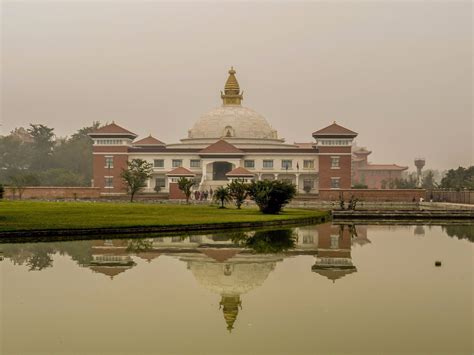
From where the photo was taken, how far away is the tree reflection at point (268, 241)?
1728cm

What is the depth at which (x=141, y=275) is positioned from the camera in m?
12.6

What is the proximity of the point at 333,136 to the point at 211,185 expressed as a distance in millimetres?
12574

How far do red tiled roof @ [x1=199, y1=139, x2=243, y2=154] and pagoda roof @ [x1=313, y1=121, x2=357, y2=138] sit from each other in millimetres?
7751

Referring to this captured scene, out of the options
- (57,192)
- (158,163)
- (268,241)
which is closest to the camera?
(268,241)

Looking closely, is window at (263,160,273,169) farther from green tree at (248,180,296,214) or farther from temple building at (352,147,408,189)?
temple building at (352,147,408,189)

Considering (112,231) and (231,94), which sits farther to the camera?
(231,94)

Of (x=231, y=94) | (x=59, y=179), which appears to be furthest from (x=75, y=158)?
(x=231, y=94)

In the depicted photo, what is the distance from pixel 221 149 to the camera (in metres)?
62.0

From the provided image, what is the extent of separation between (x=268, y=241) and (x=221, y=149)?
4287 cm

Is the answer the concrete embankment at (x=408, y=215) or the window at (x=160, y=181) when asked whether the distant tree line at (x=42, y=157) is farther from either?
the concrete embankment at (x=408, y=215)

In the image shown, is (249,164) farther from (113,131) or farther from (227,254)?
(227,254)

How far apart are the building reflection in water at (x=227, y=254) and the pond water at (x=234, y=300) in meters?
0.04

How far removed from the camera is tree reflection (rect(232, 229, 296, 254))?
17280 millimetres

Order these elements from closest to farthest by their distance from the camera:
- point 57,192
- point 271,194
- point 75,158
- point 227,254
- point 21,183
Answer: point 227,254 < point 271,194 < point 57,192 < point 21,183 < point 75,158
